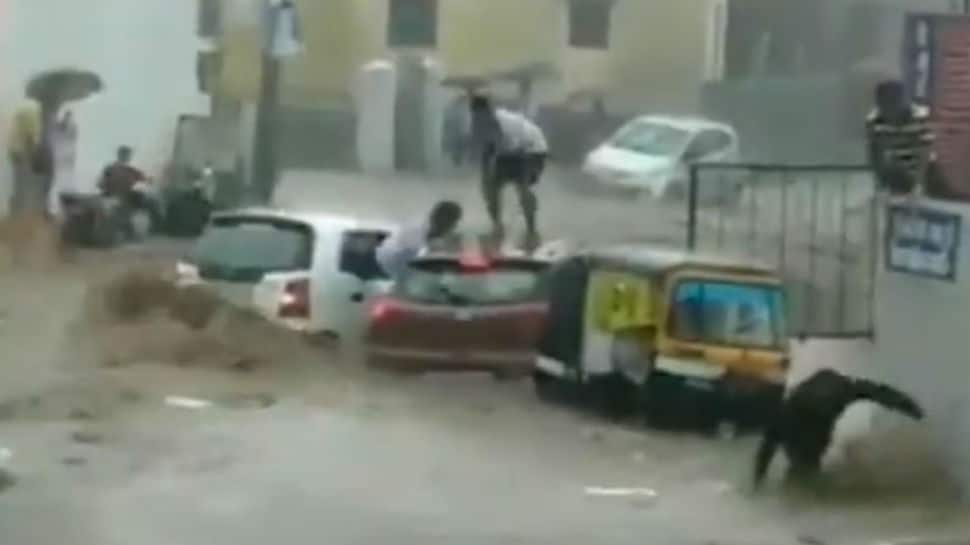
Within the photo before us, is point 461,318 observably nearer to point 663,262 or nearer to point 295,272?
point 295,272

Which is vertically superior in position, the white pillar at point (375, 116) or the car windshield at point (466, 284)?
the white pillar at point (375, 116)

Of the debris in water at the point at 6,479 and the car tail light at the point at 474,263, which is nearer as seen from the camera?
the debris in water at the point at 6,479

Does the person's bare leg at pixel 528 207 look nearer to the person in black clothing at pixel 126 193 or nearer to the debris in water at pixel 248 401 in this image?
the person in black clothing at pixel 126 193

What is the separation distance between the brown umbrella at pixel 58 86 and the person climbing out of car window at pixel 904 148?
Answer: 48.4 ft

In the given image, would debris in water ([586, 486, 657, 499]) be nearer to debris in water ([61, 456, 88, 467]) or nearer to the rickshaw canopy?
the rickshaw canopy

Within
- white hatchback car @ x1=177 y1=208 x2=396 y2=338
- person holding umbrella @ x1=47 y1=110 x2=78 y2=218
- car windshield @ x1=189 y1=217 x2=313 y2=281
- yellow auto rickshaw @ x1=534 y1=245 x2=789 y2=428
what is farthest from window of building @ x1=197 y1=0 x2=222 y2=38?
yellow auto rickshaw @ x1=534 y1=245 x2=789 y2=428

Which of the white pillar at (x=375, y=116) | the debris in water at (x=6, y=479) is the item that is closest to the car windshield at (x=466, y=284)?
the debris in water at (x=6, y=479)

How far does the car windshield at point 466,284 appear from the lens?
16.5m

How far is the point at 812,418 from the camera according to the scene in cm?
1301

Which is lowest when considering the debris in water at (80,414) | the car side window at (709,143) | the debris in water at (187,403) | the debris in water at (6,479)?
the debris in water at (6,479)

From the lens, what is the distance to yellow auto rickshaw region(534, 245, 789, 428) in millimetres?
14719

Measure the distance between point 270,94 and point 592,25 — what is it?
19.2 feet

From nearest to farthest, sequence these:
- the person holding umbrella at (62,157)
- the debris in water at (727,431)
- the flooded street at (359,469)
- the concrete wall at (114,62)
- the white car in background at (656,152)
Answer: the flooded street at (359,469) → the debris in water at (727,431) → the person holding umbrella at (62,157) → the concrete wall at (114,62) → the white car in background at (656,152)

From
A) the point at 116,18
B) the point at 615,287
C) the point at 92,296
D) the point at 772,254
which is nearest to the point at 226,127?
the point at 116,18
